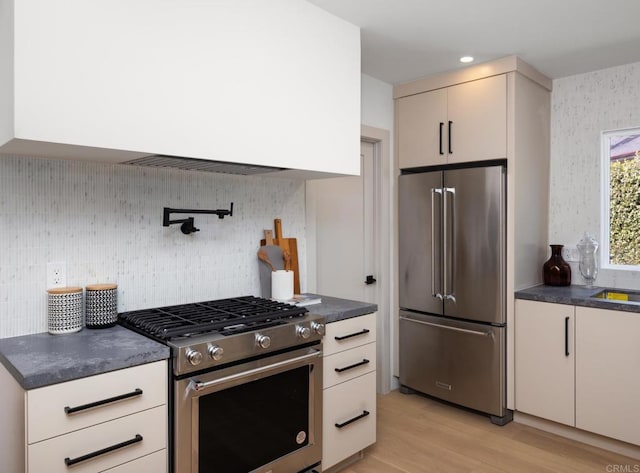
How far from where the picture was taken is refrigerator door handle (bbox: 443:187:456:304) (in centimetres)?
321

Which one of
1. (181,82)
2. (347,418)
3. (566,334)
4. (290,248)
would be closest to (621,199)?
(566,334)

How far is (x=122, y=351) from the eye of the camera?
1.64 meters

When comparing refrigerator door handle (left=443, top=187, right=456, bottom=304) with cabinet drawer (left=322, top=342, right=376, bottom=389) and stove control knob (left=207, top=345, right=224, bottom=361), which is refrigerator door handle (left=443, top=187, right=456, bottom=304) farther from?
stove control knob (left=207, top=345, right=224, bottom=361)

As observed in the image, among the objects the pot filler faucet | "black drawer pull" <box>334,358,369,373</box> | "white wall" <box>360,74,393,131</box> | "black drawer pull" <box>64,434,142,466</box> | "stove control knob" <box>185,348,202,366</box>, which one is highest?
"white wall" <box>360,74,393,131</box>

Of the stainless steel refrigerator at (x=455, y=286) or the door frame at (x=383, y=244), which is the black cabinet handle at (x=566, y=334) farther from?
the door frame at (x=383, y=244)

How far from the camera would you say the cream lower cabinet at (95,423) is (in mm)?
1418

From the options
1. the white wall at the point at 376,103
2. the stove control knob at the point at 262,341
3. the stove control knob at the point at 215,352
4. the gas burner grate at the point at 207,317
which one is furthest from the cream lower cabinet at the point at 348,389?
the white wall at the point at 376,103

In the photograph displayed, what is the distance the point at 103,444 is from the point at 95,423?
0.27 feet

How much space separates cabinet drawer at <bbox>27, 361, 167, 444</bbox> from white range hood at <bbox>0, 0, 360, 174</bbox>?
79 cm

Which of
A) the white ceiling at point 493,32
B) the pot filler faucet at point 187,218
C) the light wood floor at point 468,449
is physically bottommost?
the light wood floor at point 468,449

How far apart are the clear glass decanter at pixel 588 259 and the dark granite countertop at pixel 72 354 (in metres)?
2.84

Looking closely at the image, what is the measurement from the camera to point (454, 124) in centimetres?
328

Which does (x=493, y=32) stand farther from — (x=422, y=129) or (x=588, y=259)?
(x=588, y=259)

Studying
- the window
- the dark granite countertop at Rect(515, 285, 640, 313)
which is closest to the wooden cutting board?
the dark granite countertop at Rect(515, 285, 640, 313)
